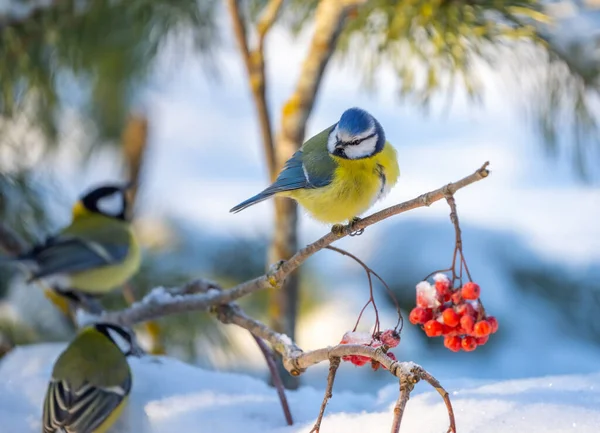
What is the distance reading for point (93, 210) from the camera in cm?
147

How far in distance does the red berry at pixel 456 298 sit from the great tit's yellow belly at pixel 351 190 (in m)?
0.17

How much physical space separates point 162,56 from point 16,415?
86 centimetres

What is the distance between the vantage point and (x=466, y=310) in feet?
1.82

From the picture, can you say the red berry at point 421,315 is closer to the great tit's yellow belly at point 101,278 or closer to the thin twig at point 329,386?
the thin twig at point 329,386

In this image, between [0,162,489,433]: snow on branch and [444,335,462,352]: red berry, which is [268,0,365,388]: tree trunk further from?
[444,335,462,352]: red berry

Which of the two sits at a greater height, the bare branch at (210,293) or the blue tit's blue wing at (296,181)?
the blue tit's blue wing at (296,181)

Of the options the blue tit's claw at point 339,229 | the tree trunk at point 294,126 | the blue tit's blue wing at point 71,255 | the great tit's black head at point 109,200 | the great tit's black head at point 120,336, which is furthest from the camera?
the great tit's black head at point 109,200

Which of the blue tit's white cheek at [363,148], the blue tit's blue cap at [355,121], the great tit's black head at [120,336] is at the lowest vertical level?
the great tit's black head at [120,336]

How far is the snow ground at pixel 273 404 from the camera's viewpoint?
1.78 ft

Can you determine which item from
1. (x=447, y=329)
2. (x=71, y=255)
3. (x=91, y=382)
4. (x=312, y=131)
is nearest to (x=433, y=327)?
(x=447, y=329)

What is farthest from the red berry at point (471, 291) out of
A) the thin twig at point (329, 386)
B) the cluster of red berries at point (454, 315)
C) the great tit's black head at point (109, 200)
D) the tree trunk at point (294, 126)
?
the great tit's black head at point (109, 200)

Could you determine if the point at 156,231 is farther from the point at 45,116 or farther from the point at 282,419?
the point at 282,419

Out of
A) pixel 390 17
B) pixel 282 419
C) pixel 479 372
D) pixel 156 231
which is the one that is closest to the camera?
pixel 282 419

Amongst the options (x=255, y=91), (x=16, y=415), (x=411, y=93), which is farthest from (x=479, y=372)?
(x=16, y=415)
